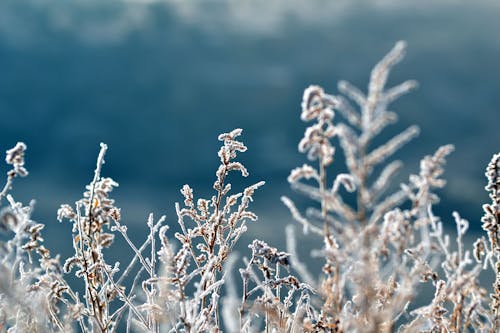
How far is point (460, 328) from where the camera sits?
3.50 m

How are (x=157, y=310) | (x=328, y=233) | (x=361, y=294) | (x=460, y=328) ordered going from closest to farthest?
(x=361, y=294) → (x=328, y=233) → (x=157, y=310) → (x=460, y=328)

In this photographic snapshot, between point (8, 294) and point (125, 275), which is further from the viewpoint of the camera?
point (125, 275)

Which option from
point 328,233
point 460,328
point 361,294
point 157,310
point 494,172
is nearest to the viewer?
point 361,294

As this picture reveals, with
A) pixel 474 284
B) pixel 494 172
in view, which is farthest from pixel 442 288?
pixel 494 172

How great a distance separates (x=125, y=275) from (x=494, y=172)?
5.90ft

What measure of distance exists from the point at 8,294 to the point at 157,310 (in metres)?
0.69

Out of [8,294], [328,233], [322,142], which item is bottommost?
[8,294]

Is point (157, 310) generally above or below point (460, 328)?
below

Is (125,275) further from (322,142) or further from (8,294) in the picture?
(322,142)

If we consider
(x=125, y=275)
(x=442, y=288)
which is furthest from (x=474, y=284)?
(x=125, y=275)

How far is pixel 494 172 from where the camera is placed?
326 centimetres

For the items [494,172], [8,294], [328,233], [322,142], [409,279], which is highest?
[494,172]

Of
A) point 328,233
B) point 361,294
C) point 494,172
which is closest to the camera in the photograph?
point 361,294

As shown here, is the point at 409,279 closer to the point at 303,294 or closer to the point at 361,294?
the point at 361,294
